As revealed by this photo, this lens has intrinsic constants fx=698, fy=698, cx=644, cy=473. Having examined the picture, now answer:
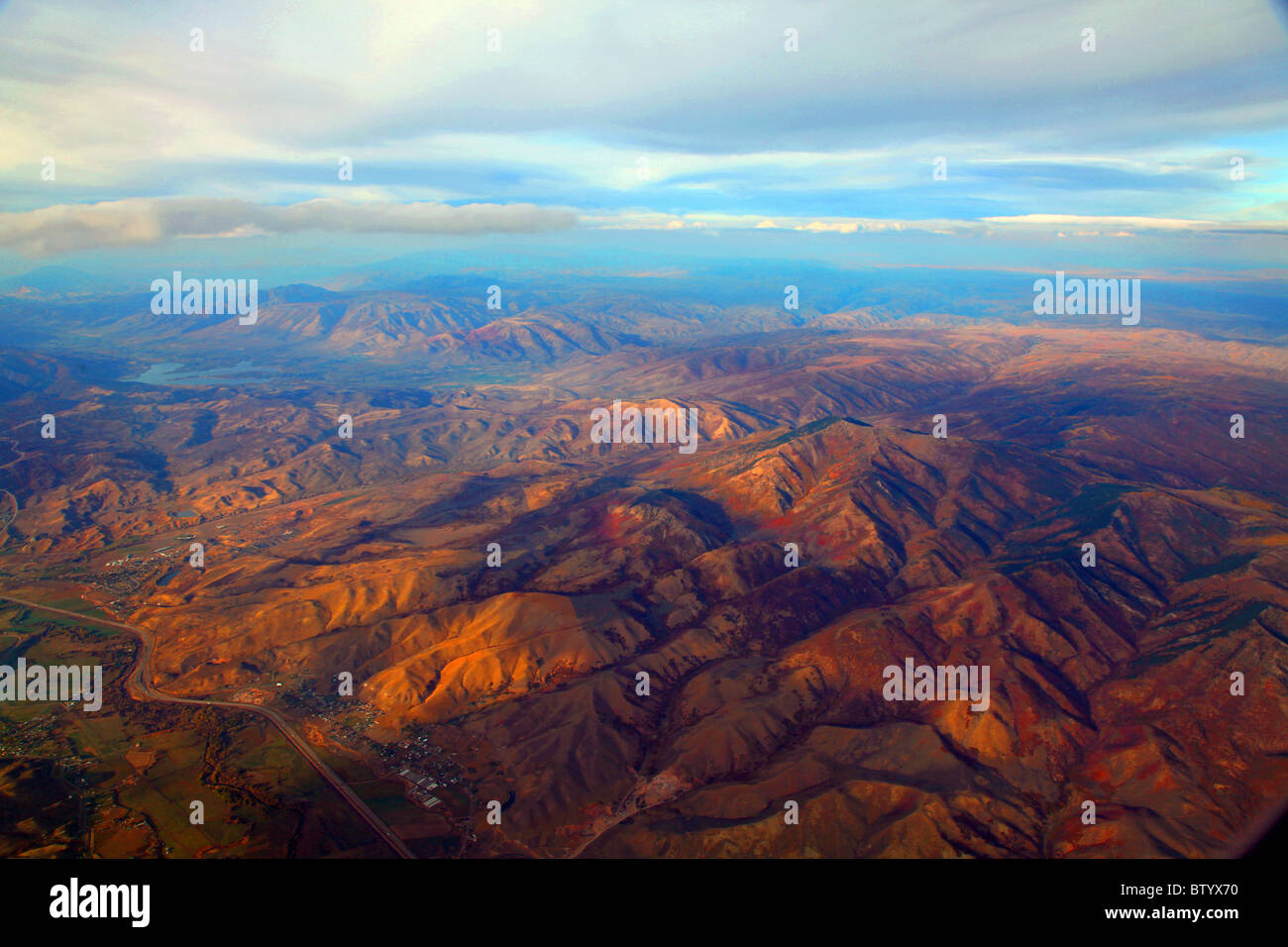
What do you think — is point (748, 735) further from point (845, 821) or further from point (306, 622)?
point (306, 622)

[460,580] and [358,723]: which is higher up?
[460,580]

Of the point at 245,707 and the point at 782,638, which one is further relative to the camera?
the point at 782,638

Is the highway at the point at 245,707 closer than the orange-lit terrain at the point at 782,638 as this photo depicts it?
No

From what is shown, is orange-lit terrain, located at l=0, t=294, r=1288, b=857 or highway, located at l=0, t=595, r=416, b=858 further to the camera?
highway, located at l=0, t=595, r=416, b=858

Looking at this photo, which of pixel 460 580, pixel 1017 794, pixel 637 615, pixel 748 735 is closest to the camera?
pixel 1017 794

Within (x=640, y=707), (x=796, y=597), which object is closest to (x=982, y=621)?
A: (x=796, y=597)

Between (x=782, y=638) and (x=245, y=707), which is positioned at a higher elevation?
(x=782, y=638)
